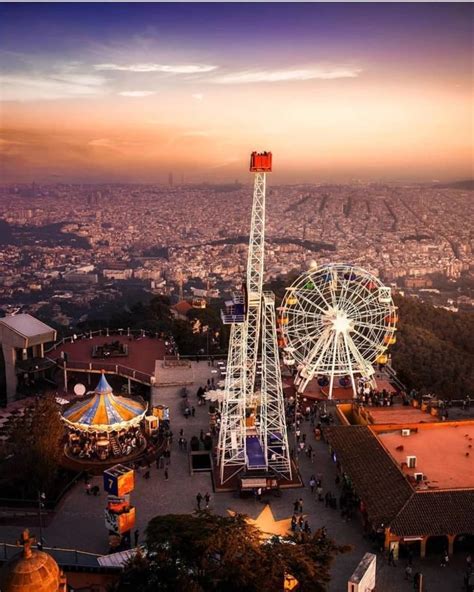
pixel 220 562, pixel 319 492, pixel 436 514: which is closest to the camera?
pixel 220 562

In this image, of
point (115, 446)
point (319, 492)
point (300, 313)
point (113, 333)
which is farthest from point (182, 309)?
point (319, 492)

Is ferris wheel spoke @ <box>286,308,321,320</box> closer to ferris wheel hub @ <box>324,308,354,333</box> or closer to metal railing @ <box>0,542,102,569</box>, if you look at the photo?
ferris wheel hub @ <box>324,308,354,333</box>

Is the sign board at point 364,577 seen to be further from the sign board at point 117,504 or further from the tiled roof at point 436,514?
the sign board at point 117,504

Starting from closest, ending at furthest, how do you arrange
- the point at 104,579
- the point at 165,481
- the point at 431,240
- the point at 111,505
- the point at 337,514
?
the point at 104,579 → the point at 111,505 → the point at 337,514 → the point at 165,481 → the point at 431,240

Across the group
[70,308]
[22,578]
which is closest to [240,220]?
[70,308]

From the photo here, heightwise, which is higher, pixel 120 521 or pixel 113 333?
pixel 113 333

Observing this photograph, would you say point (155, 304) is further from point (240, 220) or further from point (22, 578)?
point (240, 220)

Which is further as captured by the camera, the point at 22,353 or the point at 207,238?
the point at 207,238

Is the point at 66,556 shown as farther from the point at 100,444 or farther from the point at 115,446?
the point at 115,446
